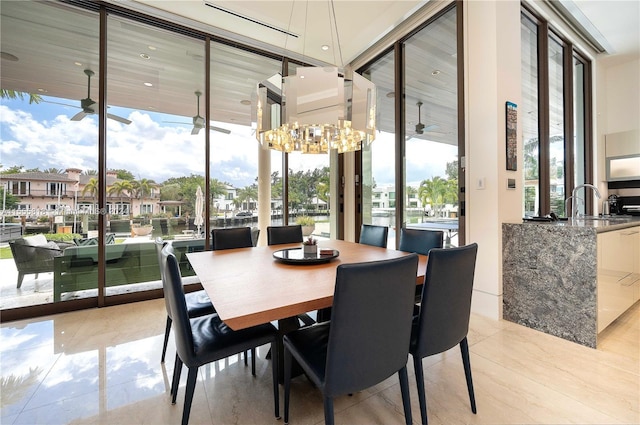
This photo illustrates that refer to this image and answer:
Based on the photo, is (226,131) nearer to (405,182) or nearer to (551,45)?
(405,182)

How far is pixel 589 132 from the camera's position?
14.6 ft

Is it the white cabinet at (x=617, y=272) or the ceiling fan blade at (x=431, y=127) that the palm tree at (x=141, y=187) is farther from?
the white cabinet at (x=617, y=272)

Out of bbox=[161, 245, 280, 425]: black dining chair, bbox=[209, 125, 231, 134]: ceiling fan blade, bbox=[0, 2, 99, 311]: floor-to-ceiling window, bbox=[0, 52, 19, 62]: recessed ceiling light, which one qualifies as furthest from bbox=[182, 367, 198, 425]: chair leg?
bbox=[0, 52, 19, 62]: recessed ceiling light

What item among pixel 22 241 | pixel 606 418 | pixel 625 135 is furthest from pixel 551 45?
pixel 22 241

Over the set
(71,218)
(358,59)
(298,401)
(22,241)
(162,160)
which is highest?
(358,59)

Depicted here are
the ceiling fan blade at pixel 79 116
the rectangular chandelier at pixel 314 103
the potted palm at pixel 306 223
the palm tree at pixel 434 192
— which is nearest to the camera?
the rectangular chandelier at pixel 314 103

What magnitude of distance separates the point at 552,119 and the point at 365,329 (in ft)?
14.7

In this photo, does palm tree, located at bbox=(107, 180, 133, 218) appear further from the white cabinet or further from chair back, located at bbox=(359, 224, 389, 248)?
the white cabinet

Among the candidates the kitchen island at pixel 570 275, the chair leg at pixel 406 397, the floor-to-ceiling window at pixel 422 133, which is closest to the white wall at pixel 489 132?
the kitchen island at pixel 570 275

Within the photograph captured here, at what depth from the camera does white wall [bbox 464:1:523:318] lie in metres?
→ 2.70

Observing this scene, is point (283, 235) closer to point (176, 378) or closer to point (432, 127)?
point (176, 378)

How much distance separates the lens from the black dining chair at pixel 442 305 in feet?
4.51

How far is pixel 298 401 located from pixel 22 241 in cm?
338

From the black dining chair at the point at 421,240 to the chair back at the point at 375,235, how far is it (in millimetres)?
264
